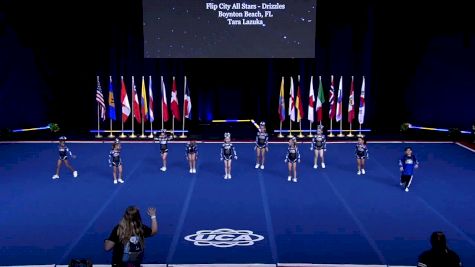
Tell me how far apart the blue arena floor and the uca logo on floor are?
4.4 inches

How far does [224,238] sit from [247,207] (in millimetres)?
2570

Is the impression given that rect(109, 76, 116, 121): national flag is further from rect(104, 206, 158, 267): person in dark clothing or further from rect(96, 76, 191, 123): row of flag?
rect(104, 206, 158, 267): person in dark clothing

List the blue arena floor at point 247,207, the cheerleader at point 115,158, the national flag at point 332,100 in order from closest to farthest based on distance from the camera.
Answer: the blue arena floor at point 247,207 → the cheerleader at point 115,158 → the national flag at point 332,100

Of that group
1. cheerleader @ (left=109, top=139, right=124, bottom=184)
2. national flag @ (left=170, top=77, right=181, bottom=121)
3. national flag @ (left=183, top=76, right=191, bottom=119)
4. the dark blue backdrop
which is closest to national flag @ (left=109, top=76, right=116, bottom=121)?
the dark blue backdrop

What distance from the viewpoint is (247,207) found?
48.6 feet

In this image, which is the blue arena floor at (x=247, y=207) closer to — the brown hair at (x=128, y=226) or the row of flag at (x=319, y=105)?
the brown hair at (x=128, y=226)

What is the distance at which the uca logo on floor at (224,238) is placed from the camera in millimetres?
12008

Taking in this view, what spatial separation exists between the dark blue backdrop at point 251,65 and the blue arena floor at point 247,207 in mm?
5690

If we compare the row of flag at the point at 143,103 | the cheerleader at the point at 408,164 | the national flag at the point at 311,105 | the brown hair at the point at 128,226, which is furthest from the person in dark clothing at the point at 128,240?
the national flag at the point at 311,105

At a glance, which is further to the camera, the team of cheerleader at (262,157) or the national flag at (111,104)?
the national flag at (111,104)

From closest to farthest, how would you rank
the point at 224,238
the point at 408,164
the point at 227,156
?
the point at 224,238 < the point at 408,164 < the point at 227,156

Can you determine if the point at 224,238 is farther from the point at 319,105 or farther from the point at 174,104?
the point at 319,105

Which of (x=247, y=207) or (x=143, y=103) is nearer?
(x=247, y=207)

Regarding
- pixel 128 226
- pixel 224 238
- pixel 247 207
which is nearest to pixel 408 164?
pixel 247 207
